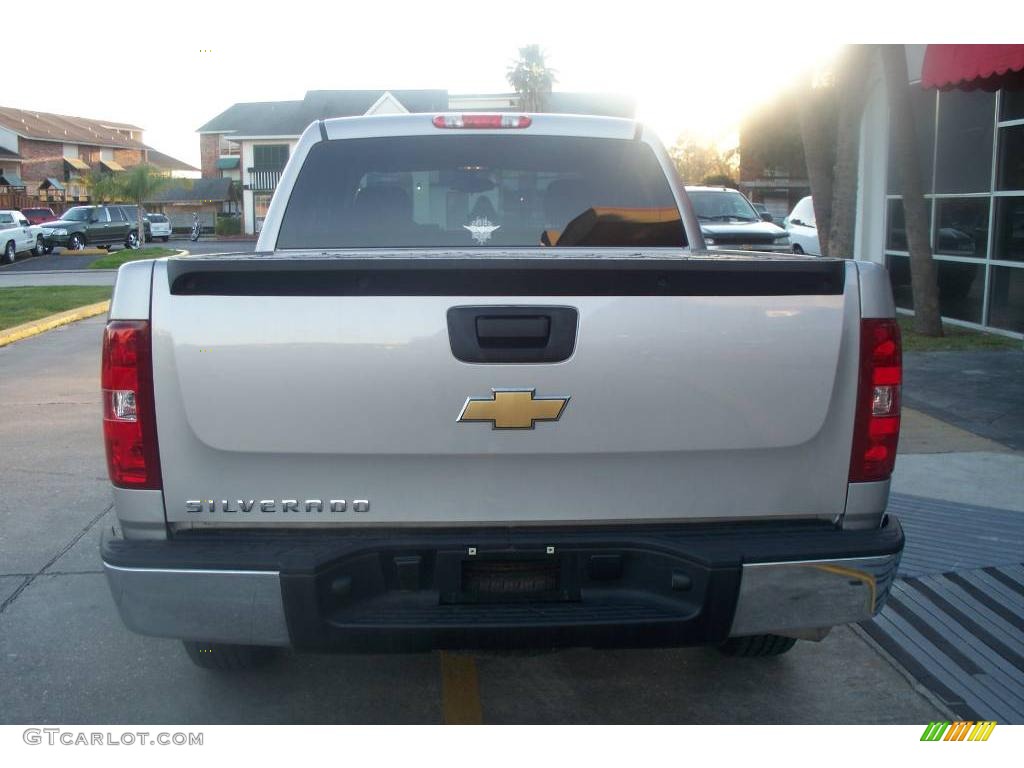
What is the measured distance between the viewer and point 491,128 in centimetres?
519

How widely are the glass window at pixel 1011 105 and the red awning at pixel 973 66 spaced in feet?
3.81

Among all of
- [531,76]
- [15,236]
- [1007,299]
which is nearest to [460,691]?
[1007,299]

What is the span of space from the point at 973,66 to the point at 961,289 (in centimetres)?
397

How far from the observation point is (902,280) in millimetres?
15906

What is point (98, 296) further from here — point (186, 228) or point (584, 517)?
point (186, 228)

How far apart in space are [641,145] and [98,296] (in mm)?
17218

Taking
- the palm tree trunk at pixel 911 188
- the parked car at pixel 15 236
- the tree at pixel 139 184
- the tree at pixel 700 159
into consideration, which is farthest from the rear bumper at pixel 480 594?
the tree at pixel 700 159

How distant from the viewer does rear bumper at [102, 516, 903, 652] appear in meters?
3.09

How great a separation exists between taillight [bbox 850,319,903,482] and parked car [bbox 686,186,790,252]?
11.6m

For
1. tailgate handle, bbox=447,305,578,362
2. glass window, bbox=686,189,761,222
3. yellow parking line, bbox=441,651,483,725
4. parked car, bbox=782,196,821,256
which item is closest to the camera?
tailgate handle, bbox=447,305,578,362

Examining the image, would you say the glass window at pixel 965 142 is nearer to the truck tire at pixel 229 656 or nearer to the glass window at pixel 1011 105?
the glass window at pixel 1011 105

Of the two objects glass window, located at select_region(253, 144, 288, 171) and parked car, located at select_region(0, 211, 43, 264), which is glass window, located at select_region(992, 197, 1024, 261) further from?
glass window, located at select_region(253, 144, 288, 171)

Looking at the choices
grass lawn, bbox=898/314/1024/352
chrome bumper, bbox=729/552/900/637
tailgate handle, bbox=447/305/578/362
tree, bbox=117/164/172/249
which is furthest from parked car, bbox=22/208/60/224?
chrome bumper, bbox=729/552/900/637

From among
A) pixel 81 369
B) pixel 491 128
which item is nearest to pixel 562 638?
pixel 491 128
